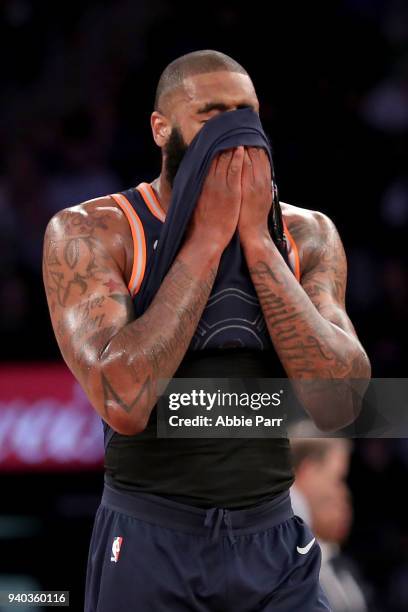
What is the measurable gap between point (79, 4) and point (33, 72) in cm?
46

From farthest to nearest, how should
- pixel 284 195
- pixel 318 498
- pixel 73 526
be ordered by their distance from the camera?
pixel 284 195, pixel 73 526, pixel 318 498

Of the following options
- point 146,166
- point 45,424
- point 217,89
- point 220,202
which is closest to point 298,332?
point 220,202

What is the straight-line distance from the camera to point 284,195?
17.7 feet

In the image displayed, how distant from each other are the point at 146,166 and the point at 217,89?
9.78ft

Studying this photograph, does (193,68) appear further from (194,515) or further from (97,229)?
(194,515)

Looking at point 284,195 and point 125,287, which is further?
point 284,195

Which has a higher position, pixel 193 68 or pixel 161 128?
pixel 193 68

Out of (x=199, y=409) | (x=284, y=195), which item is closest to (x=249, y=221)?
(x=199, y=409)

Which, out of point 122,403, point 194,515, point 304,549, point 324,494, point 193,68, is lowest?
point 324,494

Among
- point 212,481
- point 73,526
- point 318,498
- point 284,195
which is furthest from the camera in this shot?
point 284,195

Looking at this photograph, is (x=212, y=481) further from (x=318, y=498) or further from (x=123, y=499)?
(x=318, y=498)

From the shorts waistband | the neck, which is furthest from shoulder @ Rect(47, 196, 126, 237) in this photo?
the shorts waistband

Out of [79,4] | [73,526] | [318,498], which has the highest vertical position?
[79,4]

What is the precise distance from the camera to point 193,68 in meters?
2.49
